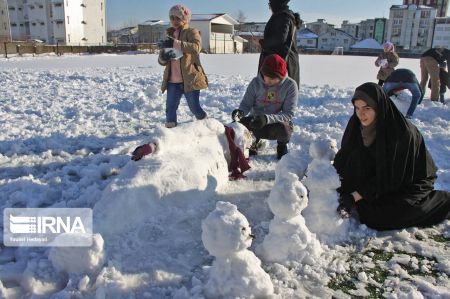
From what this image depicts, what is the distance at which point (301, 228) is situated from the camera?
97.7 inches

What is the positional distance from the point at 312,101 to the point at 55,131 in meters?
4.94

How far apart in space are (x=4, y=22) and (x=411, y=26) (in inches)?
2859

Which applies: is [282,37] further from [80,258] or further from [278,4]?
[80,258]

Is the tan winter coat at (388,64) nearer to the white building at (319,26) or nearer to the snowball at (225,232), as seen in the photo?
the snowball at (225,232)

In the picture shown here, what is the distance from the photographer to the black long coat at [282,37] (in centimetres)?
472

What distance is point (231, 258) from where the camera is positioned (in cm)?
211

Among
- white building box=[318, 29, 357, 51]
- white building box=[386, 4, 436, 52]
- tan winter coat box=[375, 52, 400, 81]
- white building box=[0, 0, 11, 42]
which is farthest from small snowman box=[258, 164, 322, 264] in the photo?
white building box=[386, 4, 436, 52]

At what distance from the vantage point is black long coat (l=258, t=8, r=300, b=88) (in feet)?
15.5

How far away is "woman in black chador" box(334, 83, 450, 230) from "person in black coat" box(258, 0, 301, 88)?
1.91 metres

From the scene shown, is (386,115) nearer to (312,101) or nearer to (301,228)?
(301,228)

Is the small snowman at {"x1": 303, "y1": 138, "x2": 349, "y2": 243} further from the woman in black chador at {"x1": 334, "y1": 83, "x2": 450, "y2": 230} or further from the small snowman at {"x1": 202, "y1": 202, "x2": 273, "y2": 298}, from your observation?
the small snowman at {"x1": 202, "y1": 202, "x2": 273, "y2": 298}

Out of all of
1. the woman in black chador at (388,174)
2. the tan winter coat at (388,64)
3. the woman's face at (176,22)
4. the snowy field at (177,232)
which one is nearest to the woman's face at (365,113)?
the woman in black chador at (388,174)

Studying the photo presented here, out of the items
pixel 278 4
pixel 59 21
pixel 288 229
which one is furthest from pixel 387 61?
pixel 59 21

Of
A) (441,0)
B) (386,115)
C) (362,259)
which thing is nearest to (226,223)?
(362,259)
